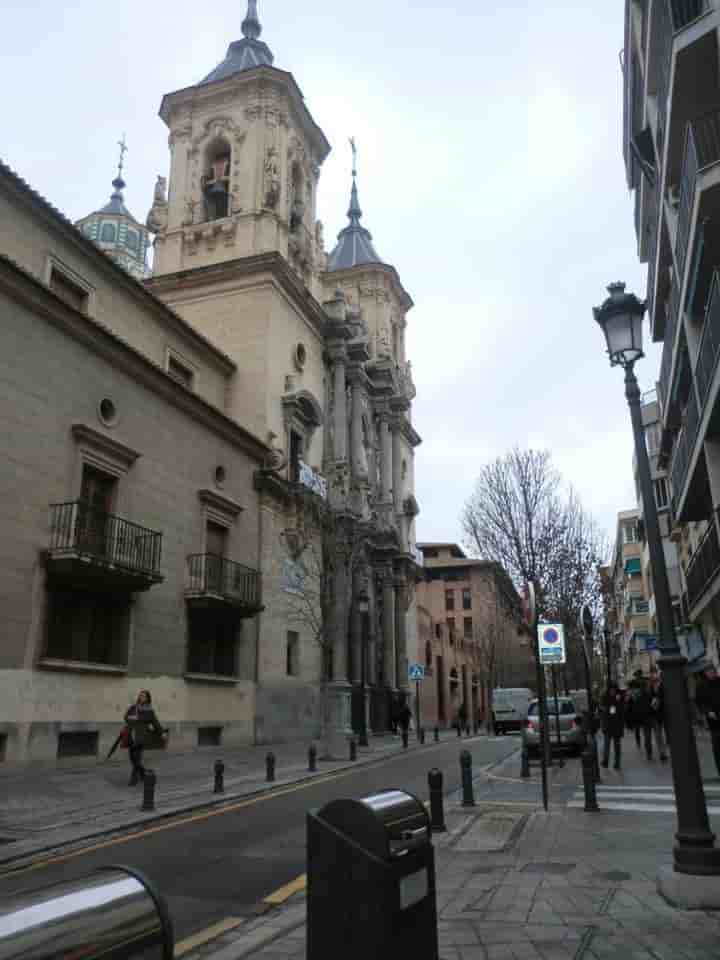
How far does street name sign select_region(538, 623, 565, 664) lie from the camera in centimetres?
1437

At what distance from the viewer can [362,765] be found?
2073 centimetres

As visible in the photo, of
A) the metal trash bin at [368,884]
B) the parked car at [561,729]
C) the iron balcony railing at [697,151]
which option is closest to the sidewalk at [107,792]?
the parked car at [561,729]

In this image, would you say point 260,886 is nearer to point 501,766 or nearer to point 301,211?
point 501,766

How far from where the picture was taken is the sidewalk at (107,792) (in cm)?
1021

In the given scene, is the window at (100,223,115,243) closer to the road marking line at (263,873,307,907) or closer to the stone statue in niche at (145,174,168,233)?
the stone statue in niche at (145,174,168,233)

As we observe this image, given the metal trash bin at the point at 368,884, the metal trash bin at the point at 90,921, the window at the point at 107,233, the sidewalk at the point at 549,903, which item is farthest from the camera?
the window at the point at 107,233

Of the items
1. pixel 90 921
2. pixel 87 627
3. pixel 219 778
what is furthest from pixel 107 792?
pixel 90 921

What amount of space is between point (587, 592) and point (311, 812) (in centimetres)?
2920

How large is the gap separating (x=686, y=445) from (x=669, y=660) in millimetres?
13909

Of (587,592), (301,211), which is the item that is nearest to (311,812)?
(587,592)

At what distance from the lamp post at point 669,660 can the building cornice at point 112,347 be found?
43.4 feet

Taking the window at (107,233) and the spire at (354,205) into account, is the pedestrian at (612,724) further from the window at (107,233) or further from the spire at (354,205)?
the window at (107,233)

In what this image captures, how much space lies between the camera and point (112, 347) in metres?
20.0

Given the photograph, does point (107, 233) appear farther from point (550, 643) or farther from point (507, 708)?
point (550, 643)
